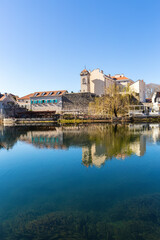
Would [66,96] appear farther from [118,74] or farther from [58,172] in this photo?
[58,172]

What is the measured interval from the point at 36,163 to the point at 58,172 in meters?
2.28

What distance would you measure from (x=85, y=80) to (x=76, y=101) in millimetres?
7760

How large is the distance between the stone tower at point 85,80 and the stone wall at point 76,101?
Result: 4.46m

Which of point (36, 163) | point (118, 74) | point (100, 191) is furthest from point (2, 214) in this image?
point (118, 74)

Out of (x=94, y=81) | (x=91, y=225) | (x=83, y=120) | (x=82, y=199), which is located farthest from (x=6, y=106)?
(x=91, y=225)

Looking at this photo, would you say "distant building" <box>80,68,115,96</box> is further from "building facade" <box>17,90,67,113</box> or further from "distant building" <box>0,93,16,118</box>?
"distant building" <box>0,93,16,118</box>

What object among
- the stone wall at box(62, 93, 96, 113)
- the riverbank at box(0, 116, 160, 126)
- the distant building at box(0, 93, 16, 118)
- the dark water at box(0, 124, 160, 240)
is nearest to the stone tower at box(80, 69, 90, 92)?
the stone wall at box(62, 93, 96, 113)

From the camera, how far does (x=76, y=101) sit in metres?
48.4

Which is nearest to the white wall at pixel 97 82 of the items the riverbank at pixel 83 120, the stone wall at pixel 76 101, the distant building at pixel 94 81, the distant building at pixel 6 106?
the distant building at pixel 94 81

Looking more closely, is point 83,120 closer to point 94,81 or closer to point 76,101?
point 76,101

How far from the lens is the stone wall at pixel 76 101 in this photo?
47.5 m

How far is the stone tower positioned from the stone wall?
14.6 ft

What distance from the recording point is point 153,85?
69250 millimetres

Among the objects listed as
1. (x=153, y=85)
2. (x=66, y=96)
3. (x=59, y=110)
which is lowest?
(x=59, y=110)
